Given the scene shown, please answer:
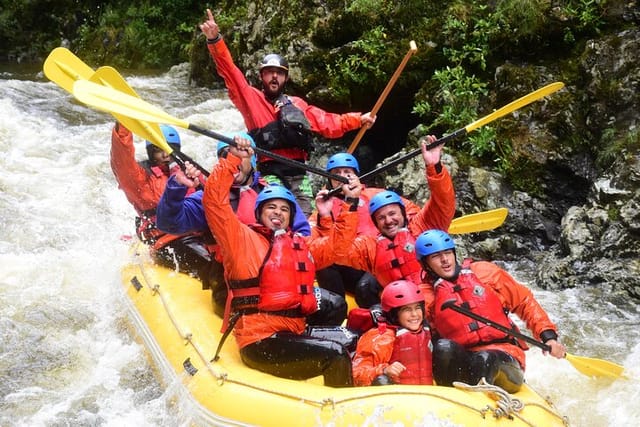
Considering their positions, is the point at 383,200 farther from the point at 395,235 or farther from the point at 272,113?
the point at 272,113

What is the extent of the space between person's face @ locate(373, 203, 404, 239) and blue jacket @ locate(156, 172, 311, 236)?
499mm

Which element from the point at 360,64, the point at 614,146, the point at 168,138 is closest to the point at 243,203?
the point at 168,138

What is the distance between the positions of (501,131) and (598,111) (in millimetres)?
945

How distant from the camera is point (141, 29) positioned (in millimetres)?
15188

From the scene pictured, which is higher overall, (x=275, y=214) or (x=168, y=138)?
(x=168, y=138)

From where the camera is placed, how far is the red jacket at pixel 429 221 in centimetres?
410

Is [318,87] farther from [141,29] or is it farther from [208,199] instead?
[141,29]

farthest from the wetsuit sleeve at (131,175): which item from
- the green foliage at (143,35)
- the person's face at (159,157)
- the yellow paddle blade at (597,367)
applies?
the green foliage at (143,35)

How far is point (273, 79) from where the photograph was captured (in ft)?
16.1

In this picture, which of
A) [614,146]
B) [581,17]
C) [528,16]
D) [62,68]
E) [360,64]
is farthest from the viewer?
[360,64]

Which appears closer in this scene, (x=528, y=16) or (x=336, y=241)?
(x=336, y=241)

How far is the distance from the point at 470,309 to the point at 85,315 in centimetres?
324

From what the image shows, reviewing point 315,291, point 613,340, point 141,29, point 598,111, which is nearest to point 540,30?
point 598,111

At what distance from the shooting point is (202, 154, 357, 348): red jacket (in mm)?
3336
